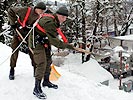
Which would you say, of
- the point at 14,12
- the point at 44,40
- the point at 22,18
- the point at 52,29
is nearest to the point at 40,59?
the point at 44,40

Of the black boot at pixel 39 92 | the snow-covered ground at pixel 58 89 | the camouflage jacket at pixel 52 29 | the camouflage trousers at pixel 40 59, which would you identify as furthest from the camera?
the snow-covered ground at pixel 58 89

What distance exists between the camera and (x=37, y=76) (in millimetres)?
4477

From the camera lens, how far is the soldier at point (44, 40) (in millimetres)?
4227

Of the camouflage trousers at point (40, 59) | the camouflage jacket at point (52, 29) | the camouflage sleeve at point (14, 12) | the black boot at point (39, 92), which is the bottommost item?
the black boot at point (39, 92)

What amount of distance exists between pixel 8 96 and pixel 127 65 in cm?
1733

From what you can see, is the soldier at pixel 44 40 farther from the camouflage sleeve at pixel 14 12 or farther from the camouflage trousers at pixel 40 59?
the camouflage sleeve at pixel 14 12

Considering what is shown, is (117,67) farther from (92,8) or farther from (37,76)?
(37,76)

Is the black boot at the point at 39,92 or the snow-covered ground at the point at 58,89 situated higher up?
the black boot at the point at 39,92

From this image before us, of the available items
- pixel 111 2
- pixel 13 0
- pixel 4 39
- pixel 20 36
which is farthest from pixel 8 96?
pixel 111 2

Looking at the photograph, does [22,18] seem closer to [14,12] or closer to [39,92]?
[14,12]

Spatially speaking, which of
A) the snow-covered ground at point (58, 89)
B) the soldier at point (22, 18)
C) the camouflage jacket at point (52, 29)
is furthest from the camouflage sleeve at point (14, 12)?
the snow-covered ground at point (58, 89)

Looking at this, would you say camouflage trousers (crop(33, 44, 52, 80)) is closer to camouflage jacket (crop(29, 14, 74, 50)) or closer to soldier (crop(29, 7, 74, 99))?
soldier (crop(29, 7, 74, 99))

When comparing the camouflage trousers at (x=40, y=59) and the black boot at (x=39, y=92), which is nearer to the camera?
the camouflage trousers at (x=40, y=59)

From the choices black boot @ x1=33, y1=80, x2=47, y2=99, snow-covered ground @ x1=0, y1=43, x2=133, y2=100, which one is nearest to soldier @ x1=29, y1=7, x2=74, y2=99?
black boot @ x1=33, y1=80, x2=47, y2=99
